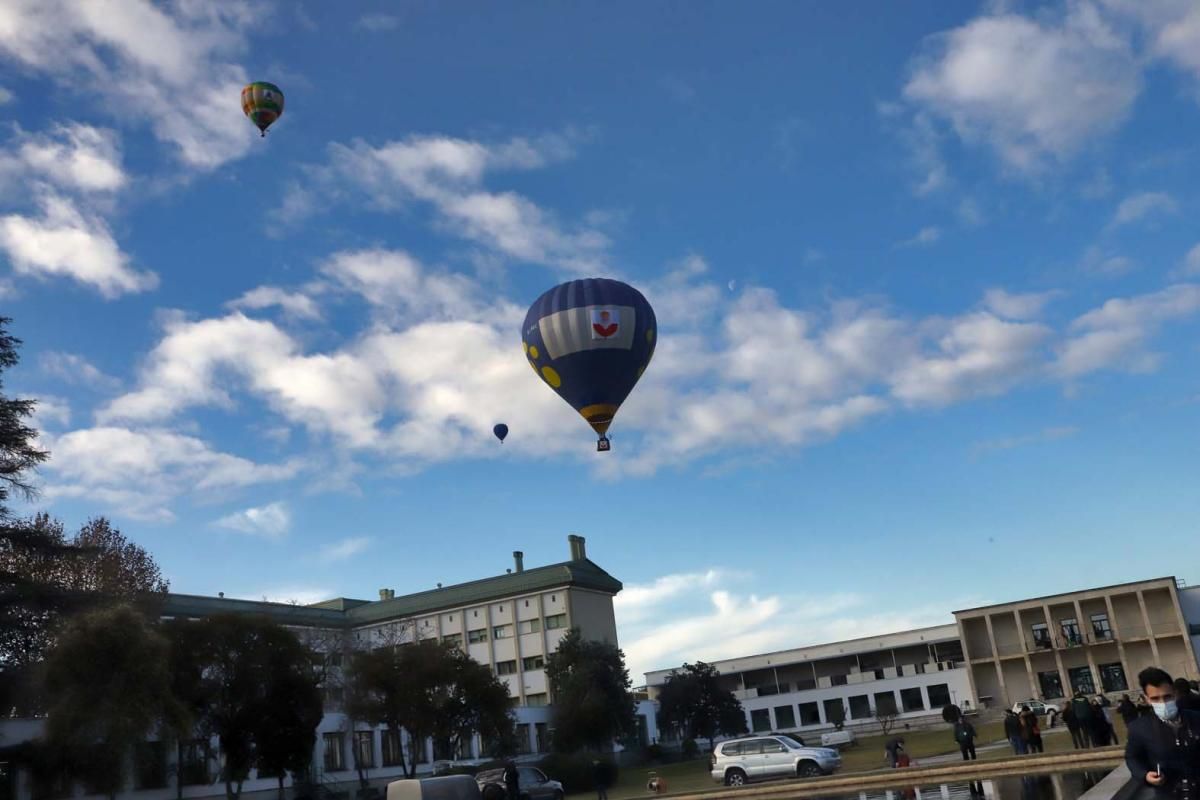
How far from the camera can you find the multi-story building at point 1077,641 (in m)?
77.2

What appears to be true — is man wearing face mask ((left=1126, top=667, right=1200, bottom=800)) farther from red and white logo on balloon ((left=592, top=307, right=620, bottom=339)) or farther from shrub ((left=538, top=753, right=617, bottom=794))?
shrub ((left=538, top=753, right=617, bottom=794))

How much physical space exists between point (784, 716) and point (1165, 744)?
315 ft

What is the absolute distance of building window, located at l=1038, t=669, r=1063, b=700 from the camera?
7994 centimetres

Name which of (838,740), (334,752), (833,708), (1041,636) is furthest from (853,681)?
(334,752)

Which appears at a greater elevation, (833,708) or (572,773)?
(833,708)

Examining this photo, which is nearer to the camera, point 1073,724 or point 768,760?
point 1073,724

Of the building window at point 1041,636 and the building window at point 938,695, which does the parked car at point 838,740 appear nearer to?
the building window at point 1041,636

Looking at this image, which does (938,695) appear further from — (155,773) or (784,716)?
(155,773)

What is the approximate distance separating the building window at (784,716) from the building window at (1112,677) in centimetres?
2848

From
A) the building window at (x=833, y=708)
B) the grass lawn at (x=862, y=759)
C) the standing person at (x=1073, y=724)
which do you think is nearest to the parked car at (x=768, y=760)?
the grass lawn at (x=862, y=759)

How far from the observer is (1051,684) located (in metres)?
80.6

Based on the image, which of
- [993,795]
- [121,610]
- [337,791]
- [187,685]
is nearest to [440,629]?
[337,791]

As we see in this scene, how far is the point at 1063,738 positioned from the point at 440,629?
2598 inches

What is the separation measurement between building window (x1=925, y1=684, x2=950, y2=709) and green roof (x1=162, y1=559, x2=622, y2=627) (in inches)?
1127
